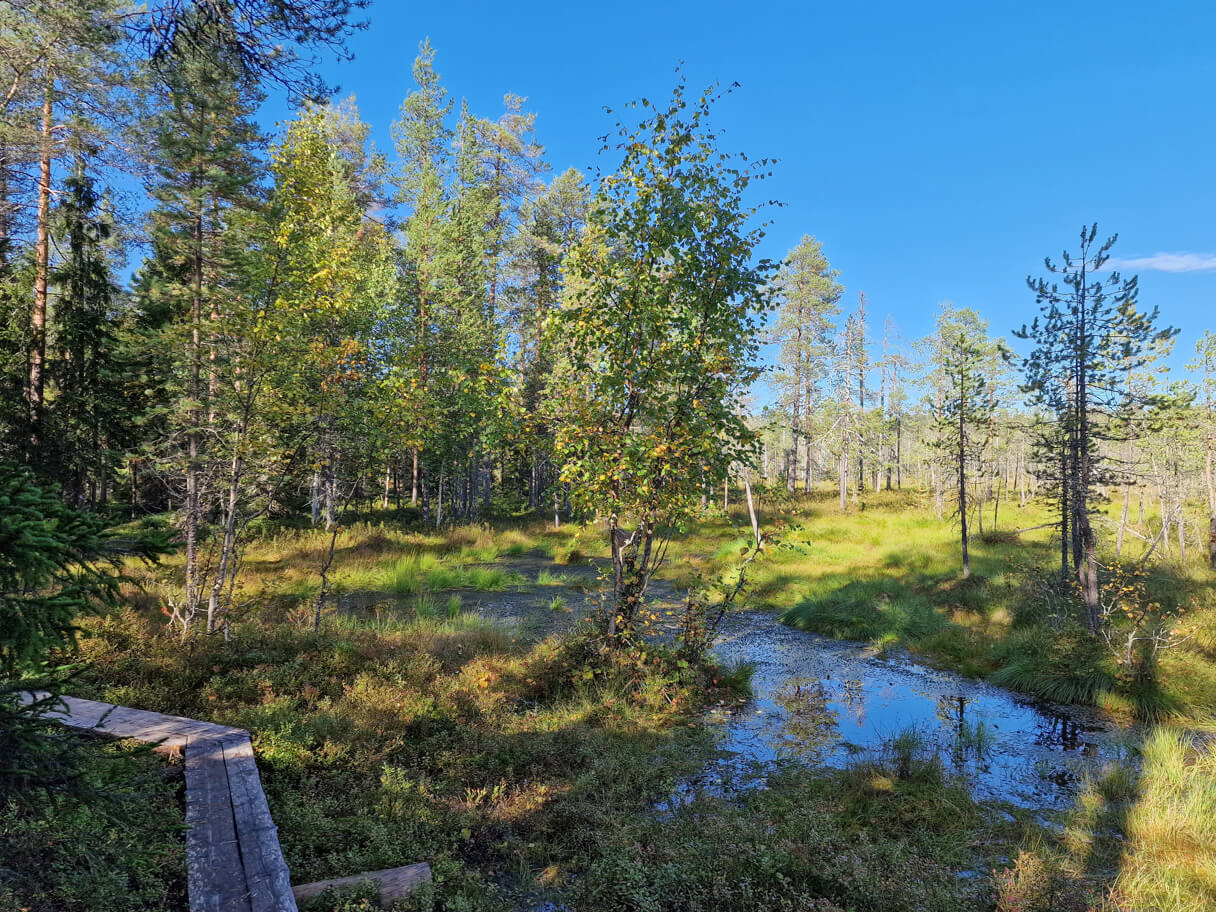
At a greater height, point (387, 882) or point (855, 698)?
point (387, 882)

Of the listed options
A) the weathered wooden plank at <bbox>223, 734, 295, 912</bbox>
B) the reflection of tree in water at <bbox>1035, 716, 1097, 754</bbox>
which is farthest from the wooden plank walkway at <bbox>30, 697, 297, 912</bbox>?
the reflection of tree in water at <bbox>1035, 716, 1097, 754</bbox>

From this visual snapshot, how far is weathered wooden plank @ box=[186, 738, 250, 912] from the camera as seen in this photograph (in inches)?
141

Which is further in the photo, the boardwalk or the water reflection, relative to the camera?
the water reflection

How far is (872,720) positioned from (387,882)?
7.28 metres

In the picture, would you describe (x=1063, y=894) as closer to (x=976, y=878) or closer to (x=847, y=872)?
(x=976, y=878)

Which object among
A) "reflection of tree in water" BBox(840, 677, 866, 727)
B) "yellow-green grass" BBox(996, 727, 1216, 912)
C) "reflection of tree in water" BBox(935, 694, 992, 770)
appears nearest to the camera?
"yellow-green grass" BBox(996, 727, 1216, 912)

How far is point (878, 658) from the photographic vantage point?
1210 centimetres

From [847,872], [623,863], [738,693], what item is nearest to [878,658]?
[738,693]

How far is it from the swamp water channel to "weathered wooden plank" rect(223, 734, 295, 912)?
3782 millimetres

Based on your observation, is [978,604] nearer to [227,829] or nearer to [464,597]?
[464,597]

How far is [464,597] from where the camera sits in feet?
48.6

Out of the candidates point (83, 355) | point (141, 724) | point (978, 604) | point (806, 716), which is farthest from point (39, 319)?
point (978, 604)

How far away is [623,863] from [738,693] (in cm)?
513

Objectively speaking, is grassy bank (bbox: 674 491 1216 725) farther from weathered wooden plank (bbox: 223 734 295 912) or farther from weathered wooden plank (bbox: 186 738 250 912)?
weathered wooden plank (bbox: 186 738 250 912)
